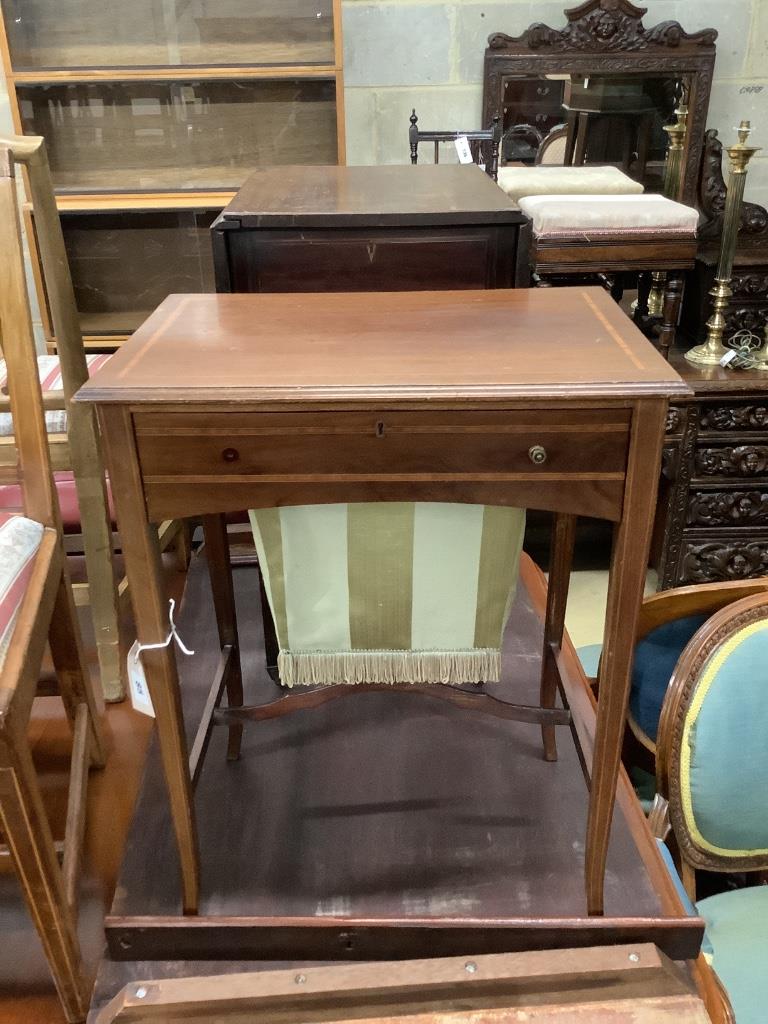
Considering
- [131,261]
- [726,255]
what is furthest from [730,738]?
[131,261]

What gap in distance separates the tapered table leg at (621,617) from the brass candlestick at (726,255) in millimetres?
1400

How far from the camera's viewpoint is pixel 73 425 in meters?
1.41

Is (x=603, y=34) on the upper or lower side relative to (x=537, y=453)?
upper

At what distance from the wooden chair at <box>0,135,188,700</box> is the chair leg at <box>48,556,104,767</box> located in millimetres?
200

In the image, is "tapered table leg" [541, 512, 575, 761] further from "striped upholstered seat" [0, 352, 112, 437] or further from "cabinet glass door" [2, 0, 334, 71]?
"cabinet glass door" [2, 0, 334, 71]

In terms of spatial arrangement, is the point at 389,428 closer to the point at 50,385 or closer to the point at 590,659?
the point at 50,385

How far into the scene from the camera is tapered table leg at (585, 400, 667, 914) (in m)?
0.86

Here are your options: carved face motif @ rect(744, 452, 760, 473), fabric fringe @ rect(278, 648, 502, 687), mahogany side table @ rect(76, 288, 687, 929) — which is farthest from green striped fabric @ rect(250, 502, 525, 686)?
carved face motif @ rect(744, 452, 760, 473)

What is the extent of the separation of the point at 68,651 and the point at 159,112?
1.63m

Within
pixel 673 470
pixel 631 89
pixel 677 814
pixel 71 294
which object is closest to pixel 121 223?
pixel 71 294

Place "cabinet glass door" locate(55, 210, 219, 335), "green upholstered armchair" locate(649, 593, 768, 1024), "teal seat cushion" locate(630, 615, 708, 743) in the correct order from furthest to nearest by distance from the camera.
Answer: "cabinet glass door" locate(55, 210, 219, 335) < "teal seat cushion" locate(630, 615, 708, 743) < "green upholstered armchair" locate(649, 593, 768, 1024)

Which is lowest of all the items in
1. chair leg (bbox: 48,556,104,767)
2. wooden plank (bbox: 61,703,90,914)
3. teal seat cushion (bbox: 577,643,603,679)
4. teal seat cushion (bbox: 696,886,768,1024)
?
teal seat cushion (bbox: 577,643,603,679)

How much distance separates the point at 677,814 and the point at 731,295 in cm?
149

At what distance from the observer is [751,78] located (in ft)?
7.24
